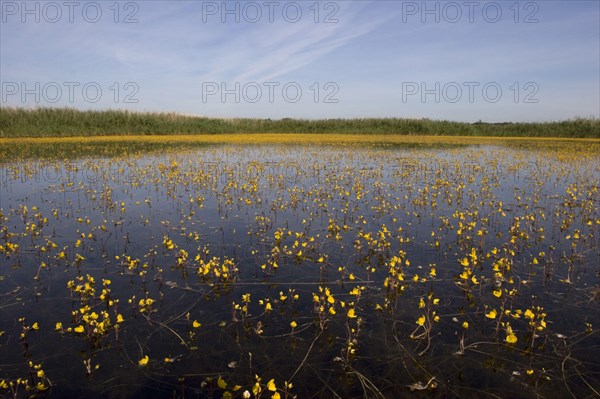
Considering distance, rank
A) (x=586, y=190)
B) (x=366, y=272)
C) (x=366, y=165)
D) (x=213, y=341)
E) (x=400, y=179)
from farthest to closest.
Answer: (x=366, y=165), (x=400, y=179), (x=586, y=190), (x=366, y=272), (x=213, y=341)

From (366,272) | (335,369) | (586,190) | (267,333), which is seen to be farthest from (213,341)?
(586,190)

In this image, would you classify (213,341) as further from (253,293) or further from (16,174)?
(16,174)

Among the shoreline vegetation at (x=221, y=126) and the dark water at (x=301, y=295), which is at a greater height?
the shoreline vegetation at (x=221, y=126)

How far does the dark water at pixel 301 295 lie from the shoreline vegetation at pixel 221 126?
117 ft

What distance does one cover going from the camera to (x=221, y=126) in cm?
5431

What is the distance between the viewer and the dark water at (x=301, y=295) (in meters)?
4.09

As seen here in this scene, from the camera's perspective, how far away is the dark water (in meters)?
4.09

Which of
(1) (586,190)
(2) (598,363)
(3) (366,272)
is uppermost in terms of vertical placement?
(1) (586,190)

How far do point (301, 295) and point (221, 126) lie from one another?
168 feet

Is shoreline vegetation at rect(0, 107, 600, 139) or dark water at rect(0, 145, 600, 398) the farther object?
shoreline vegetation at rect(0, 107, 600, 139)

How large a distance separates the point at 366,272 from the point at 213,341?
3.11 metres

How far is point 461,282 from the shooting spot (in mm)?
6309

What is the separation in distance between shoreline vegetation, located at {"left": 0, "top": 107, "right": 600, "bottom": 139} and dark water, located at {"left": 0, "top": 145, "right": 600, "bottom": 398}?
35.7 meters

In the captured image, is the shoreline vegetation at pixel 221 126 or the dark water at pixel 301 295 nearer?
the dark water at pixel 301 295
